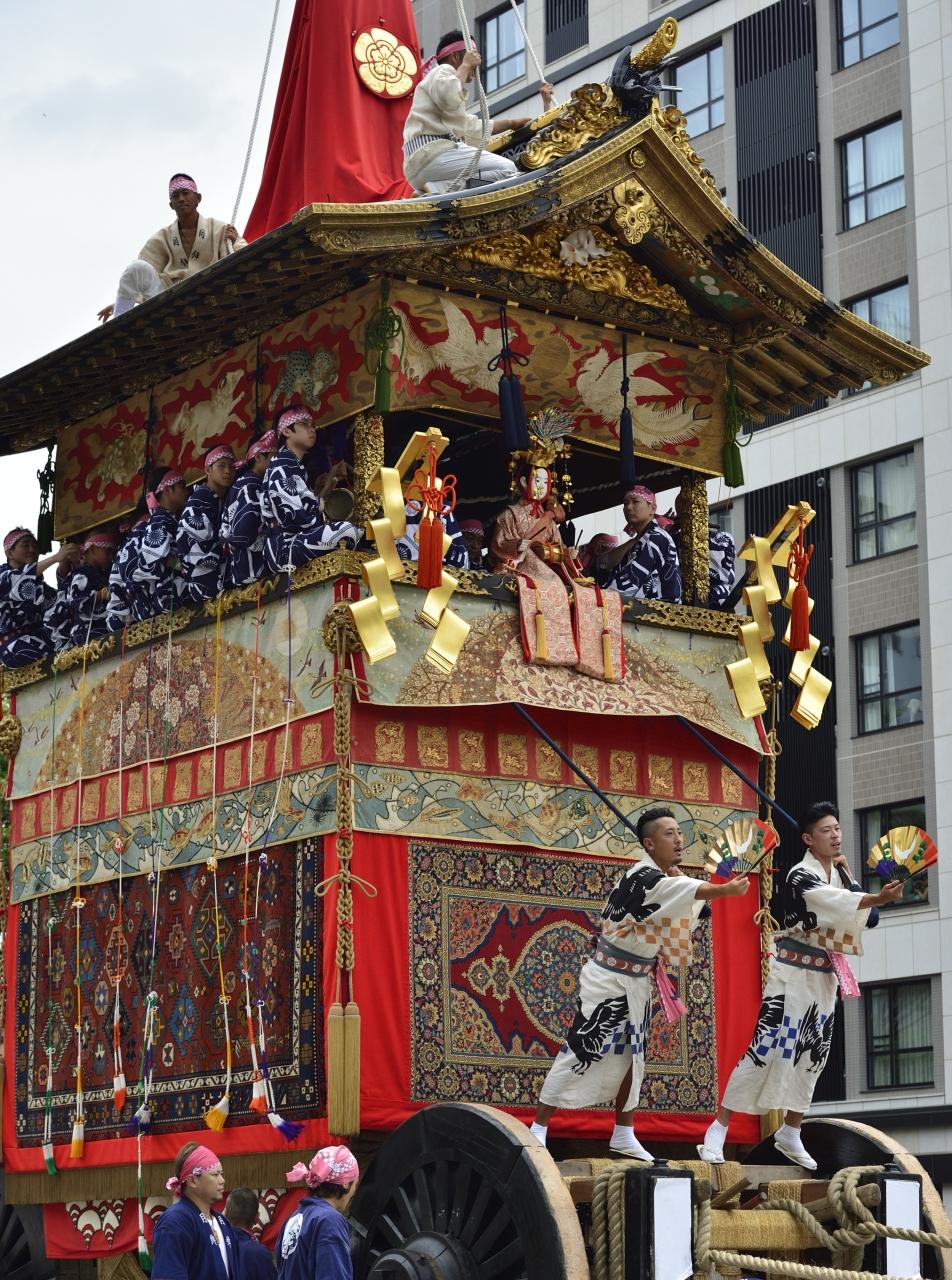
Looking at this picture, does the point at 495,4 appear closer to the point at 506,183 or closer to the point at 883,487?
the point at 883,487

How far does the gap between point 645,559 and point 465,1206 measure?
13.6ft

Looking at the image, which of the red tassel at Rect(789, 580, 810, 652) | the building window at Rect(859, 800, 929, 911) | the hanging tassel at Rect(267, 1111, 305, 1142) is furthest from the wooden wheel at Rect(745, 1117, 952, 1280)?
the building window at Rect(859, 800, 929, 911)

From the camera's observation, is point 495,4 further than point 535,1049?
Yes

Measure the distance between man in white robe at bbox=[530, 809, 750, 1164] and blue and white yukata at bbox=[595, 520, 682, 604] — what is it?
8.39 feet

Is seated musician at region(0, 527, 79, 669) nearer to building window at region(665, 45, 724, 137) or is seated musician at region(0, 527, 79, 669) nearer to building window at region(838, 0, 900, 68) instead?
building window at region(838, 0, 900, 68)

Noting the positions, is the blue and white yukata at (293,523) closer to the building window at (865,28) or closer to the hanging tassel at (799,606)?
the hanging tassel at (799,606)

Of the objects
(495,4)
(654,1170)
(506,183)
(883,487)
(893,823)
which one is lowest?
(654,1170)

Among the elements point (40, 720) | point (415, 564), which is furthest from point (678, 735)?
point (40, 720)

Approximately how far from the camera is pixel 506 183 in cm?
1085

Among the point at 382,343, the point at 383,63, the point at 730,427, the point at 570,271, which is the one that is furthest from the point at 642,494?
the point at 383,63

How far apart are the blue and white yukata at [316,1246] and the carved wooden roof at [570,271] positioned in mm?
4629

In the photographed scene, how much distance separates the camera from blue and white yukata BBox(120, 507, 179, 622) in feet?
38.6

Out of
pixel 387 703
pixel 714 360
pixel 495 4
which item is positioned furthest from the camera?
pixel 495 4

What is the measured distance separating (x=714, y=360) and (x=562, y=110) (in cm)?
180
